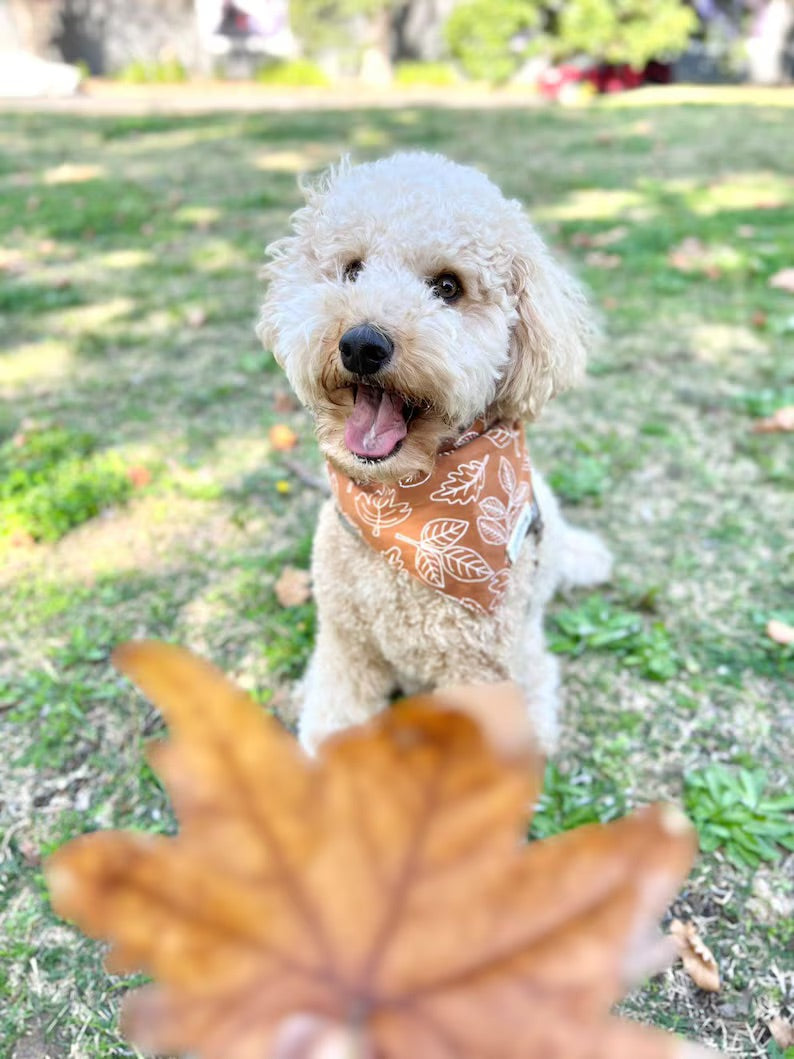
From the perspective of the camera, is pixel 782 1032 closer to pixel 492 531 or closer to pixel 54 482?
pixel 492 531

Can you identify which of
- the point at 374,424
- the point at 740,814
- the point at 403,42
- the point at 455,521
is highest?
the point at 403,42

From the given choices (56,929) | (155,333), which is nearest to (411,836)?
(56,929)

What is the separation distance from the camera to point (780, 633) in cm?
261

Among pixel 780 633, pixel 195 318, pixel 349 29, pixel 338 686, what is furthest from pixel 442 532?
pixel 349 29

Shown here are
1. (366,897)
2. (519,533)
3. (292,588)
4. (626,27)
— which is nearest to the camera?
(366,897)

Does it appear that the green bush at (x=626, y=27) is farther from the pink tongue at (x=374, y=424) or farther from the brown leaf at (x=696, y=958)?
the brown leaf at (x=696, y=958)

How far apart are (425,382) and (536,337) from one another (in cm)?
36

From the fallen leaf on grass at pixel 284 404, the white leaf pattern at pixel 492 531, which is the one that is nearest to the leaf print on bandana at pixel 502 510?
the white leaf pattern at pixel 492 531

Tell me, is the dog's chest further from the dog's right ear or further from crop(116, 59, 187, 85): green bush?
crop(116, 59, 187, 85): green bush

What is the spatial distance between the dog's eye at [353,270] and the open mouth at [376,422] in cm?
35

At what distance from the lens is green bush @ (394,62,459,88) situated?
16891mm

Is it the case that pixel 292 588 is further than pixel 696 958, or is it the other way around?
pixel 292 588

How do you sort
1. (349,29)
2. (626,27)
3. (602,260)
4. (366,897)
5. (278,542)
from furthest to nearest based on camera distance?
1. (349,29)
2. (626,27)
3. (602,260)
4. (278,542)
5. (366,897)

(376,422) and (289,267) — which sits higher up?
(289,267)
